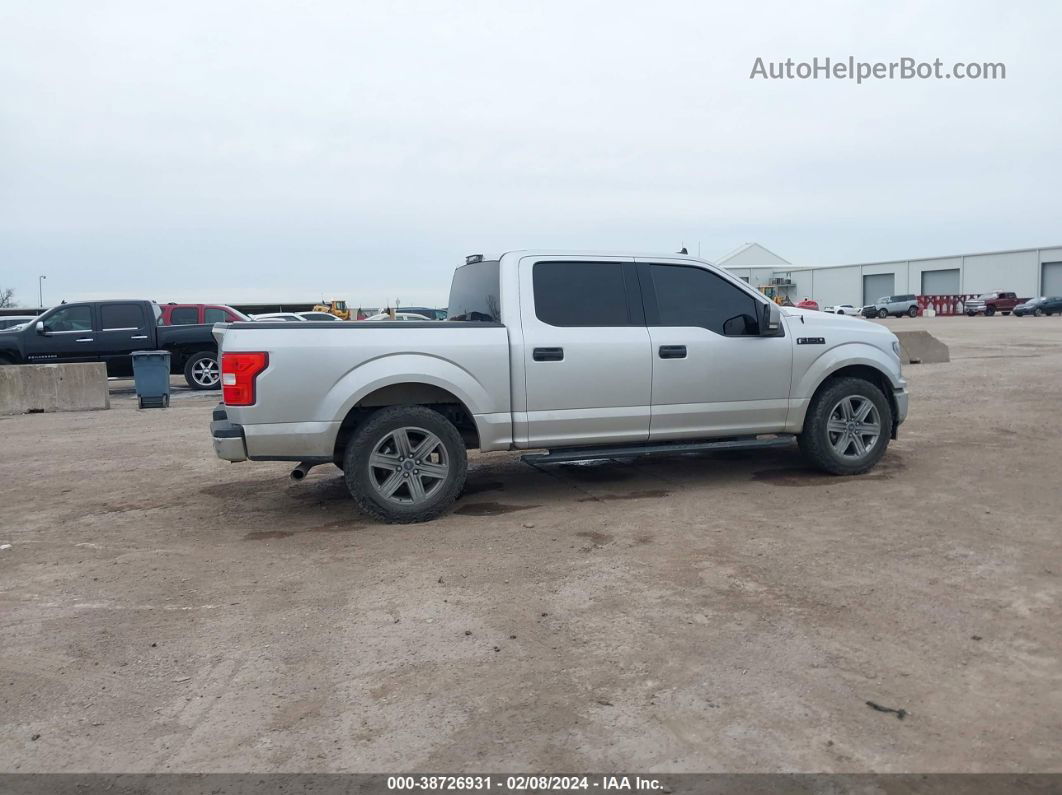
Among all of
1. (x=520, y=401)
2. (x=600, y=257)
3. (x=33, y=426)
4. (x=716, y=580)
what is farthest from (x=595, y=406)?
(x=33, y=426)

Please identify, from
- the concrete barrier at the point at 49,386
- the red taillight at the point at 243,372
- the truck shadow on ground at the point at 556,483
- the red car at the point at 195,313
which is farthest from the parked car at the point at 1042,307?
the red taillight at the point at 243,372

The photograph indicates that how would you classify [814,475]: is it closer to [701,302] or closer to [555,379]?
[701,302]

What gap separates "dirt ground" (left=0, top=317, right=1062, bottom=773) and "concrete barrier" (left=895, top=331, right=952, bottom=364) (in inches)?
461

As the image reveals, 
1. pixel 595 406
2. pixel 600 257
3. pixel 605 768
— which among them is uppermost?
pixel 600 257

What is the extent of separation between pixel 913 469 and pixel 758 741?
5219 millimetres

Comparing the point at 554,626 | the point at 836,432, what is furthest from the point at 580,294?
the point at 554,626

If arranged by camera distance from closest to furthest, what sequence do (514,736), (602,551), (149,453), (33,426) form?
(514,736) < (602,551) < (149,453) < (33,426)

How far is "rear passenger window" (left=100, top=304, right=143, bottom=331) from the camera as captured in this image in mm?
17078

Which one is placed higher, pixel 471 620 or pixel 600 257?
pixel 600 257

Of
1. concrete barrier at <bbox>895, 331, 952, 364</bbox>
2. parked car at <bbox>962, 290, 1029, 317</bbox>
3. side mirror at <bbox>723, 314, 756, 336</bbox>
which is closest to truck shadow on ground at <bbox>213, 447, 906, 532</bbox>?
side mirror at <bbox>723, 314, 756, 336</bbox>

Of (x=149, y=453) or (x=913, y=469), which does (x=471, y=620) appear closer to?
(x=913, y=469)

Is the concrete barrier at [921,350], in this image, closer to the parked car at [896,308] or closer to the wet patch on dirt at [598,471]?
Answer: the wet patch on dirt at [598,471]

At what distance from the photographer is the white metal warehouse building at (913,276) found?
6456 cm

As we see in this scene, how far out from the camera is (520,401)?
6586 millimetres
